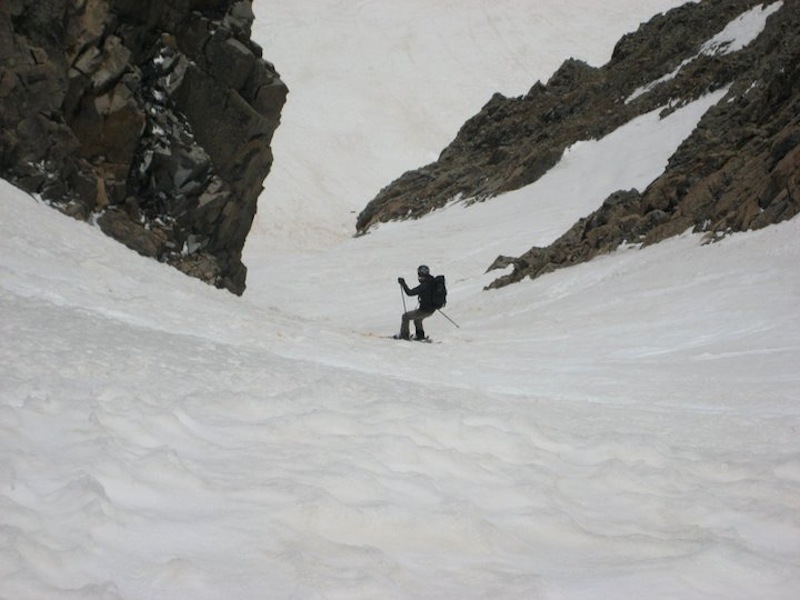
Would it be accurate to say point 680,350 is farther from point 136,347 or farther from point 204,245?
point 204,245

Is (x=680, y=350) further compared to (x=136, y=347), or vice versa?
(x=680, y=350)

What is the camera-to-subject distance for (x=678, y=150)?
28078 mm

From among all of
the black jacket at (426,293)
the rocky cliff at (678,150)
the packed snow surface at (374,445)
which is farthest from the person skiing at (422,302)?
the rocky cliff at (678,150)

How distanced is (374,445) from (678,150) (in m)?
25.3

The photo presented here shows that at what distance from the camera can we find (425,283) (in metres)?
12.4

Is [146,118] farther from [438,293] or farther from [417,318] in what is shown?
[438,293]

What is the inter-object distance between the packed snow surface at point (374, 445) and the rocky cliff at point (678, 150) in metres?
5.79

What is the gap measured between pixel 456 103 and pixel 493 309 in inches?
2351

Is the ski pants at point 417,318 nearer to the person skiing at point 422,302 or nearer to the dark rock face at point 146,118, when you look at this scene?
the person skiing at point 422,302

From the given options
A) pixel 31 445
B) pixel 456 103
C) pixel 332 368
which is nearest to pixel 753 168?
pixel 332 368

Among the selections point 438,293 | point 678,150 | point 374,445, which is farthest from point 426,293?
point 678,150

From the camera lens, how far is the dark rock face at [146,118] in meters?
13.8

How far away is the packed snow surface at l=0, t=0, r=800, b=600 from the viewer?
3.40 m

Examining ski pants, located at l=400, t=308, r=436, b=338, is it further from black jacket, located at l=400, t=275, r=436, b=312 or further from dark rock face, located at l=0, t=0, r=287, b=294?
dark rock face, located at l=0, t=0, r=287, b=294
